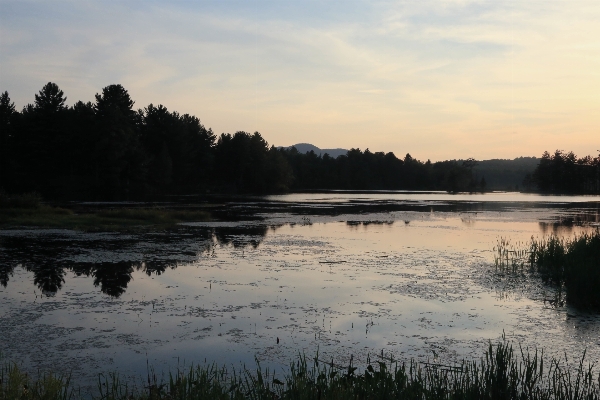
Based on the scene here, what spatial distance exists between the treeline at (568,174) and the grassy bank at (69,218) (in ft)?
402

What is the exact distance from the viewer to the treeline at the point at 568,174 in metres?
138

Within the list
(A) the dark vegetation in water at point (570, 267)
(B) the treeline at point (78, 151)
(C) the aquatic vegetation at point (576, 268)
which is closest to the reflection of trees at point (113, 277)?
(A) the dark vegetation in water at point (570, 267)

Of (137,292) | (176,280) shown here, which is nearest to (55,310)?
(137,292)

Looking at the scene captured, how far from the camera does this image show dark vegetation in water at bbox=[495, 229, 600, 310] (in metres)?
14.3

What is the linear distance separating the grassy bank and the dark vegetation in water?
2265 cm

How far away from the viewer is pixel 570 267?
57.2 ft

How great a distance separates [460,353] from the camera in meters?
9.88

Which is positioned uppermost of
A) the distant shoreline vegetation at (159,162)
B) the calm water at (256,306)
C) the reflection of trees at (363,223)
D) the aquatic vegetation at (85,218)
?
the distant shoreline vegetation at (159,162)

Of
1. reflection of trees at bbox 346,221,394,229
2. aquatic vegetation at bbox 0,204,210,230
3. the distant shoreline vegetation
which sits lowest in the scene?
reflection of trees at bbox 346,221,394,229

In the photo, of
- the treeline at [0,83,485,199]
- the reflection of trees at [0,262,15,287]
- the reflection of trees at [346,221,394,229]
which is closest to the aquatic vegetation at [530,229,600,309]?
the reflection of trees at [346,221,394,229]

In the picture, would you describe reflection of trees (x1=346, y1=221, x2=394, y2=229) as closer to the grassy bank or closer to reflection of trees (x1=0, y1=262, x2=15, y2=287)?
the grassy bank

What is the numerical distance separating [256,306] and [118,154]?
239 feet

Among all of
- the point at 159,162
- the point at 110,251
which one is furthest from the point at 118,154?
the point at 110,251

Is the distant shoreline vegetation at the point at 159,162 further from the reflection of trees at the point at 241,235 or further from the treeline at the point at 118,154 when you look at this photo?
the reflection of trees at the point at 241,235
